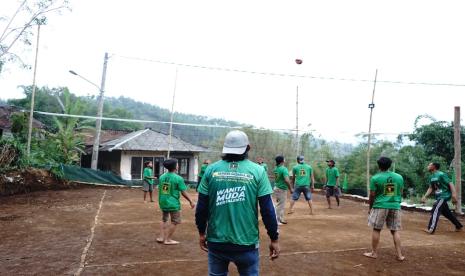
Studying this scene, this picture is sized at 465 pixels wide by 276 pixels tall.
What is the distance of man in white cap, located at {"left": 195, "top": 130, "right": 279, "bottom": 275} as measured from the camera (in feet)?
9.73

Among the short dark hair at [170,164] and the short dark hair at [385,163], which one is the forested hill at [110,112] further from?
the short dark hair at [385,163]

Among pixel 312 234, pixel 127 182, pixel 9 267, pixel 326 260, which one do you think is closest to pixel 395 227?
pixel 326 260

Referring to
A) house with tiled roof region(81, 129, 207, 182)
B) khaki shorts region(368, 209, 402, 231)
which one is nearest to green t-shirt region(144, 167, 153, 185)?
khaki shorts region(368, 209, 402, 231)

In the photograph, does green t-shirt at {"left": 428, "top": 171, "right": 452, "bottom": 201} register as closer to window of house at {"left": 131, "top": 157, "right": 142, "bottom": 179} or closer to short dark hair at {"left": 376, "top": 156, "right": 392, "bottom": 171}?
short dark hair at {"left": 376, "top": 156, "right": 392, "bottom": 171}

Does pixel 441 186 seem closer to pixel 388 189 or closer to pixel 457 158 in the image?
pixel 388 189

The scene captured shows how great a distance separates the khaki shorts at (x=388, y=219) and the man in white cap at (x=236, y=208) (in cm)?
325

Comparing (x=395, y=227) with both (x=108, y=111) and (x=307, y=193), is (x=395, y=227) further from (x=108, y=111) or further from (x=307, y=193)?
(x=108, y=111)

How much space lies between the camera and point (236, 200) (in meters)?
2.97

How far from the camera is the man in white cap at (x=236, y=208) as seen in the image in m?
2.97

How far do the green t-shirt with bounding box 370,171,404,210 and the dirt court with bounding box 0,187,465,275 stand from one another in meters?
0.84

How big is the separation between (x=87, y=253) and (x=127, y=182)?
43.2ft

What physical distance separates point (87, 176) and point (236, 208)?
15647mm

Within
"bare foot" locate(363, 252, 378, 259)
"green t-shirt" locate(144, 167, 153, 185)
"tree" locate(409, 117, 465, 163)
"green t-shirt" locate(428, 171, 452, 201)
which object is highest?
"tree" locate(409, 117, 465, 163)

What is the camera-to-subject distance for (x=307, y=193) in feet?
33.3
